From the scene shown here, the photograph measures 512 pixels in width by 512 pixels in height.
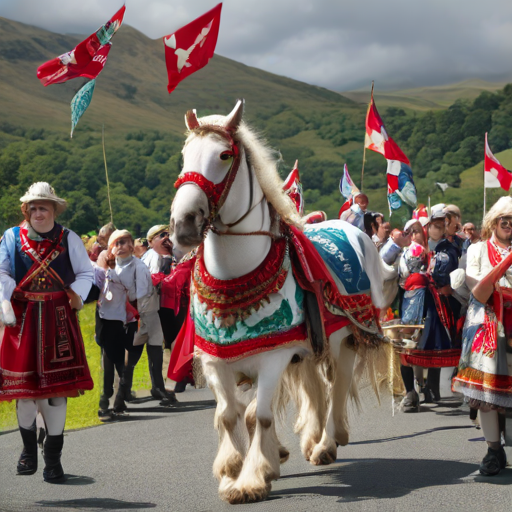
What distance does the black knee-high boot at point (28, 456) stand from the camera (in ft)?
21.0

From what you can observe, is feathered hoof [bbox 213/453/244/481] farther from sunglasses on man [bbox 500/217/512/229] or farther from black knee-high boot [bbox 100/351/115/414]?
black knee-high boot [bbox 100/351/115/414]

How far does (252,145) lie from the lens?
592 cm

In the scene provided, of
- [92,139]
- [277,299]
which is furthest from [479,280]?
[92,139]

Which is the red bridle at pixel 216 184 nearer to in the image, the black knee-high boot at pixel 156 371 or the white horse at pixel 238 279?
the white horse at pixel 238 279

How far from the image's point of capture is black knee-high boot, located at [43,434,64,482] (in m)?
6.36

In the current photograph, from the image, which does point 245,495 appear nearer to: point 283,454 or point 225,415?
A: point 225,415

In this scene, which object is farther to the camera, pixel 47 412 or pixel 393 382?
pixel 393 382

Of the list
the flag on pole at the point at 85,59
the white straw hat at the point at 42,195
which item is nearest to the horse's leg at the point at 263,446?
the white straw hat at the point at 42,195

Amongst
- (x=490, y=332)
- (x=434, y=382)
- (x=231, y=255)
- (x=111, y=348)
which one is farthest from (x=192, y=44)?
(x=434, y=382)

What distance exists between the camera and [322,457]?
686cm

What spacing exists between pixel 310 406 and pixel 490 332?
1.71 metres

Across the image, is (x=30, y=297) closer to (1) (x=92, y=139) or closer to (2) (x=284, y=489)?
(2) (x=284, y=489)

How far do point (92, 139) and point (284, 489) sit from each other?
128007 mm

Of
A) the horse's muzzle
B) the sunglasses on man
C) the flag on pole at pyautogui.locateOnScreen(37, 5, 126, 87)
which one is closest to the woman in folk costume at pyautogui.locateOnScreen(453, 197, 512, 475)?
the sunglasses on man
